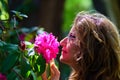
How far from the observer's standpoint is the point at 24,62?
2402 millimetres

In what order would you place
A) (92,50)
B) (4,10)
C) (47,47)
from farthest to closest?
(4,10) → (92,50) → (47,47)

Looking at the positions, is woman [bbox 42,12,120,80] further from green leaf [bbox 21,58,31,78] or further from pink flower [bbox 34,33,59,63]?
green leaf [bbox 21,58,31,78]

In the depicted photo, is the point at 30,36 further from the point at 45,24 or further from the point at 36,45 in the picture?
the point at 45,24

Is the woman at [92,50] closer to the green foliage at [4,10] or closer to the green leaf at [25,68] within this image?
the green leaf at [25,68]

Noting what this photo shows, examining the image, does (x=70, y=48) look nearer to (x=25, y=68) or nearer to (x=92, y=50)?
(x=92, y=50)

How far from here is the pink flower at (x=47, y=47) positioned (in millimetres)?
2500

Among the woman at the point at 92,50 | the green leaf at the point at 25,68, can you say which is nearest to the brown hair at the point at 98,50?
the woman at the point at 92,50

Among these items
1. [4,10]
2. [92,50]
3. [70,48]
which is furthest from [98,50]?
[4,10]

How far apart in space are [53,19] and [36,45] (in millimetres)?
3378

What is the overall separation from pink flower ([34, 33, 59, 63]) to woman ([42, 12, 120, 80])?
14 centimetres

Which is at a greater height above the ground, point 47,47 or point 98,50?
point 47,47

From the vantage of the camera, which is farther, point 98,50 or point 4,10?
point 4,10

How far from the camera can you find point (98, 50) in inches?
106

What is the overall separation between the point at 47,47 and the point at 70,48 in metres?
0.21
